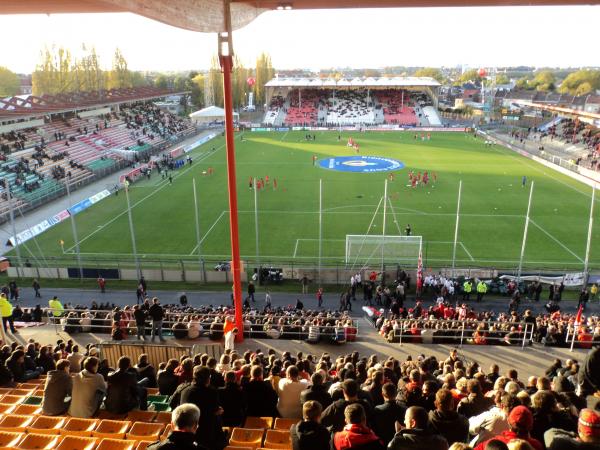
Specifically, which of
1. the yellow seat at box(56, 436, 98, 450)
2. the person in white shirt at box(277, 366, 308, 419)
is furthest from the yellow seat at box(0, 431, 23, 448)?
the person in white shirt at box(277, 366, 308, 419)

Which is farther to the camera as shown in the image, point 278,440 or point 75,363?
point 75,363

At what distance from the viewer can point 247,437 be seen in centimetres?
582

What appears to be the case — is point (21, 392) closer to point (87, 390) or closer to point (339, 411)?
point (87, 390)

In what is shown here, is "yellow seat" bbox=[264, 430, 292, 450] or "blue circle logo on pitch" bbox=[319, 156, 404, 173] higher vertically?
"yellow seat" bbox=[264, 430, 292, 450]

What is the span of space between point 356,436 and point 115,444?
2937 mm

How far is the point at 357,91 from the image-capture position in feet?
327

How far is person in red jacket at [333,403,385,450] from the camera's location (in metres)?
4.21

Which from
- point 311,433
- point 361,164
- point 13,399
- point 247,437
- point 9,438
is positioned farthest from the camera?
point 361,164

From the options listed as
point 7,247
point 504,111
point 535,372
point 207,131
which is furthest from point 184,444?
point 504,111

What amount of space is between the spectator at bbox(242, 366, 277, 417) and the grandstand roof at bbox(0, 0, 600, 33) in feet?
21.2

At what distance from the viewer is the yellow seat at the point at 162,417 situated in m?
6.33

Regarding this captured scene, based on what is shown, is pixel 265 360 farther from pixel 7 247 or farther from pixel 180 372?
pixel 7 247

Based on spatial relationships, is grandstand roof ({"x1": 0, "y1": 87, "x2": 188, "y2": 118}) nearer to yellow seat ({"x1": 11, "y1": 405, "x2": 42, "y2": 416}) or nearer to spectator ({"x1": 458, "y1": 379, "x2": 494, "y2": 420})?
yellow seat ({"x1": 11, "y1": 405, "x2": 42, "y2": 416})

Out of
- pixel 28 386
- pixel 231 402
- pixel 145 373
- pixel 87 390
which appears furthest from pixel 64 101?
pixel 231 402
